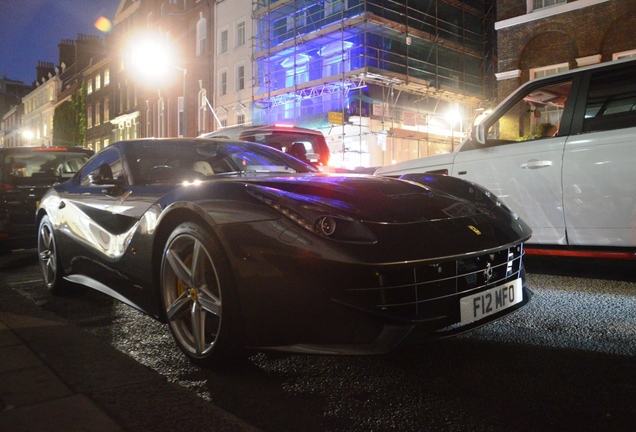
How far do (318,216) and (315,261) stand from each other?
0.74ft

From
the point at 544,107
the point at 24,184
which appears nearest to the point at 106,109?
the point at 24,184

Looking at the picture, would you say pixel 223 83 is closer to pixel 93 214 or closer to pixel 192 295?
pixel 93 214

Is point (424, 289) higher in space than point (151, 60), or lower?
lower

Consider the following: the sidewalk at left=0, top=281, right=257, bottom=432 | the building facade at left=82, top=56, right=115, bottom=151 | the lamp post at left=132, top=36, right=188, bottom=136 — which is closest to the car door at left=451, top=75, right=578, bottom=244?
the sidewalk at left=0, top=281, right=257, bottom=432

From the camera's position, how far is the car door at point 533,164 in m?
4.46

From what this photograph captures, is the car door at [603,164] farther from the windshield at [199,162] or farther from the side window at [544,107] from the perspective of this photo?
the windshield at [199,162]

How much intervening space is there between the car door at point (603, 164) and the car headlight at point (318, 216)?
257 cm

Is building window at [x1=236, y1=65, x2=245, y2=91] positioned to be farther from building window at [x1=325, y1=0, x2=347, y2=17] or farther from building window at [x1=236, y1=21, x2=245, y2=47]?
building window at [x1=325, y1=0, x2=347, y2=17]

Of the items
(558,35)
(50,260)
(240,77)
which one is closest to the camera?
(50,260)

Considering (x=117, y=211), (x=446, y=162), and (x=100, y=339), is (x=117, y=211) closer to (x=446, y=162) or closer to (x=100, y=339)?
(x=100, y=339)

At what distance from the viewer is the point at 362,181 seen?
3.10 meters

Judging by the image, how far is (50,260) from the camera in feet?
16.0

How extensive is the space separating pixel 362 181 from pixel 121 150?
1.94 metres

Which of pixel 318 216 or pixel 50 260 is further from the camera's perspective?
pixel 50 260
